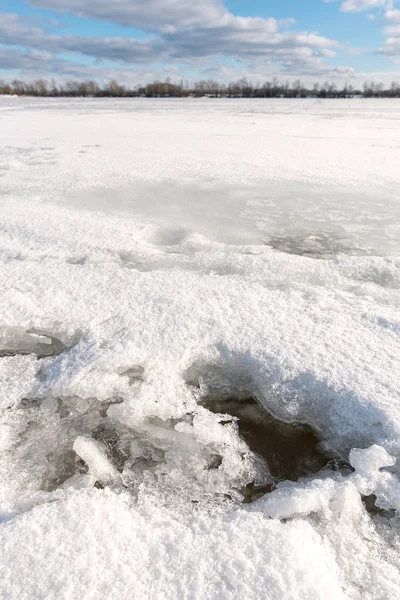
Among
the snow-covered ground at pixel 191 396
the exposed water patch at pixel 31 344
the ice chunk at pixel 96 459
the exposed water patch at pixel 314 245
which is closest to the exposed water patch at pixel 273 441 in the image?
the snow-covered ground at pixel 191 396

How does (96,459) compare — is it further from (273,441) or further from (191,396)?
(273,441)

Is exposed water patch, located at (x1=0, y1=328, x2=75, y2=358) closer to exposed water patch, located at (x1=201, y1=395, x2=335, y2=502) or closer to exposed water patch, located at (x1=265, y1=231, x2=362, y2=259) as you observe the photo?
exposed water patch, located at (x1=201, y1=395, x2=335, y2=502)

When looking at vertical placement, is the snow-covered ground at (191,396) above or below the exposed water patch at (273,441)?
above

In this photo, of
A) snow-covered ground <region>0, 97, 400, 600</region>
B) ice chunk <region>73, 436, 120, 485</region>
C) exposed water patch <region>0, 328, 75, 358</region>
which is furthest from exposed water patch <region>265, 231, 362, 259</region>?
ice chunk <region>73, 436, 120, 485</region>

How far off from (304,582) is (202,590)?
288 mm

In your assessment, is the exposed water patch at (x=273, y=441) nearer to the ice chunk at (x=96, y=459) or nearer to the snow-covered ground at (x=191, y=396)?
the snow-covered ground at (x=191, y=396)

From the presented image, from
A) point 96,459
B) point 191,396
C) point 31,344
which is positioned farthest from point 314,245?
point 96,459

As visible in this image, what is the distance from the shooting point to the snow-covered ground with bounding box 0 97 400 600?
118 centimetres

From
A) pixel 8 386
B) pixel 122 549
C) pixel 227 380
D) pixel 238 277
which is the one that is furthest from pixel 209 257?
pixel 122 549

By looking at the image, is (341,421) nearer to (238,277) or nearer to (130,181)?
(238,277)

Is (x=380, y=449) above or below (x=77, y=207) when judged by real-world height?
below

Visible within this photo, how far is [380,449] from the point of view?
1.54 metres

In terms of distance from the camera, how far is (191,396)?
1895 mm

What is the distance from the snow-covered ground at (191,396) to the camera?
1181 mm
